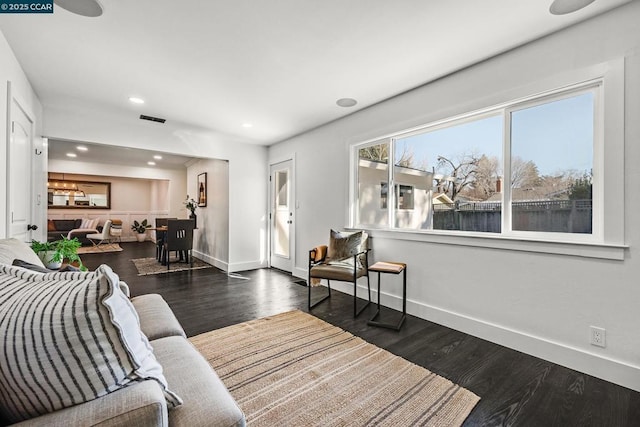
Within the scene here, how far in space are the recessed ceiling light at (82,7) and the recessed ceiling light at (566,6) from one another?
288cm

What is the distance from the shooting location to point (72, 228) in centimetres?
896

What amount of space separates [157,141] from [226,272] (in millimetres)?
2376

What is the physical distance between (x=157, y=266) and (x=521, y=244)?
5.90 metres

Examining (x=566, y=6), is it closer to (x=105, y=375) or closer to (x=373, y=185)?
(x=373, y=185)

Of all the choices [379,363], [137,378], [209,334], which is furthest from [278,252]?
[137,378]

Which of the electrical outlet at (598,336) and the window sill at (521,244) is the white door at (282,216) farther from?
the electrical outlet at (598,336)

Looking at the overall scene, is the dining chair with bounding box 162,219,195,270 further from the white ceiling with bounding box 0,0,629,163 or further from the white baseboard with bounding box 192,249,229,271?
the white ceiling with bounding box 0,0,629,163

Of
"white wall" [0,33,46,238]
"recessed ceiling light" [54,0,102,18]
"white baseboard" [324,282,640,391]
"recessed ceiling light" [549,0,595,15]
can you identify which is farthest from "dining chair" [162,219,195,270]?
"recessed ceiling light" [549,0,595,15]

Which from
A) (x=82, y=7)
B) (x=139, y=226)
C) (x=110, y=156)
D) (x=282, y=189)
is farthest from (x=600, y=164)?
(x=139, y=226)

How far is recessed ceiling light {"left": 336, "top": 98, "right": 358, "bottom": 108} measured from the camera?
11.0 feet

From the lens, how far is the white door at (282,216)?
504cm

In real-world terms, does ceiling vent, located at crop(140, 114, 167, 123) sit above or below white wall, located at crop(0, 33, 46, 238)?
above

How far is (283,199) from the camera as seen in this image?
17.5ft

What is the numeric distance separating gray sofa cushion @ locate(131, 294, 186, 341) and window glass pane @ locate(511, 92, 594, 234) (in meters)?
2.58
